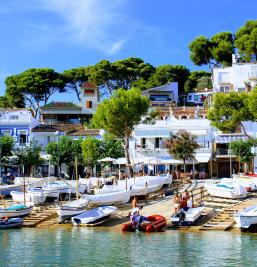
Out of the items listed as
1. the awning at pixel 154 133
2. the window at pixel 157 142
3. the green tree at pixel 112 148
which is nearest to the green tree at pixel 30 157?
the green tree at pixel 112 148

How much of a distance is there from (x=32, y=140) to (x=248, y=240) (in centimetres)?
4777

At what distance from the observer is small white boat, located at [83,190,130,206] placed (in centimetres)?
4325

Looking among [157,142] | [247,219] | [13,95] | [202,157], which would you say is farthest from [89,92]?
[247,219]

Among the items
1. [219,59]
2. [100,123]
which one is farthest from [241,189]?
Result: [219,59]

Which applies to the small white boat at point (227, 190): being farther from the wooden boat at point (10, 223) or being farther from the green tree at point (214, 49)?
the green tree at point (214, 49)

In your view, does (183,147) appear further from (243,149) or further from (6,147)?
(6,147)

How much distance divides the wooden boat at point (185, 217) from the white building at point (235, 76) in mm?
47778

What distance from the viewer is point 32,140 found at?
75.5 meters

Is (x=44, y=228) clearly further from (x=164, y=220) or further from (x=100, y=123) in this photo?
(x=100, y=123)

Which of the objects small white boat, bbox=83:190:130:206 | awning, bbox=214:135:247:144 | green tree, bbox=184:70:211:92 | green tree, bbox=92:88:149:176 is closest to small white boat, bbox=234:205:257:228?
small white boat, bbox=83:190:130:206

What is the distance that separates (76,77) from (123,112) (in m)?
53.6

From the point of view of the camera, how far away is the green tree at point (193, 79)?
109m

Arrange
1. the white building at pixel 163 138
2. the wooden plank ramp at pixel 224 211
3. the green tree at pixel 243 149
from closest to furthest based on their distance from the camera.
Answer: the wooden plank ramp at pixel 224 211 → the green tree at pixel 243 149 → the white building at pixel 163 138

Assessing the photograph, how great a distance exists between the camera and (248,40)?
8625 centimetres
